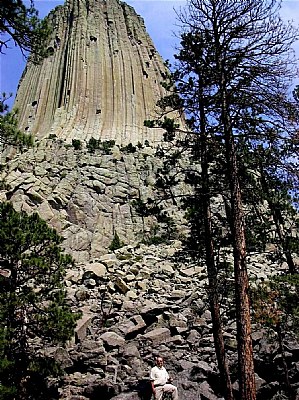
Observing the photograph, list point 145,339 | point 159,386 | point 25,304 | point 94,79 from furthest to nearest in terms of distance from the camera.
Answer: point 94,79
point 145,339
point 25,304
point 159,386

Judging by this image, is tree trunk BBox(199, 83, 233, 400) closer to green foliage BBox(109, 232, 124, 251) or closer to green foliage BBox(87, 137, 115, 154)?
green foliage BBox(109, 232, 124, 251)

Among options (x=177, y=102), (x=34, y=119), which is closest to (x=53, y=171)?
(x=34, y=119)

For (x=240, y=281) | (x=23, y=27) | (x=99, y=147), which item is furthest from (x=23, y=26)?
(x=99, y=147)

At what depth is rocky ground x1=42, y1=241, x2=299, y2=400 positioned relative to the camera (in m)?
11.7

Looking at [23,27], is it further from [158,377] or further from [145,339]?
[145,339]

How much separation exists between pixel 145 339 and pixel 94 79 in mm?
52508

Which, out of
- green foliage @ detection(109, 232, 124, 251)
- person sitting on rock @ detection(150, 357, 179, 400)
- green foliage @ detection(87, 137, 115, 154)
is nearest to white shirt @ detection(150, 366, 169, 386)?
person sitting on rock @ detection(150, 357, 179, 400)

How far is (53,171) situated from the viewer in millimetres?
38906

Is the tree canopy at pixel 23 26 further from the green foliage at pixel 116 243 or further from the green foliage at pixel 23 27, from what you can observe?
the green foliage at pixel 116 243

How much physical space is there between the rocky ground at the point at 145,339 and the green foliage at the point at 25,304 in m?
1.86

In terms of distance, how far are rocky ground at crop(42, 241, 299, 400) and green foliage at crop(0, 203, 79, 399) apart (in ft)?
6.12

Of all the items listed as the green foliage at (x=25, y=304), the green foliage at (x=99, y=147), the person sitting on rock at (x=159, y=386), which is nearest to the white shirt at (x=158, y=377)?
the person sitting on rock at (x=159, y=386)

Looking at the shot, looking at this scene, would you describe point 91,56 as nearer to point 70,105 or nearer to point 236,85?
point 70,105

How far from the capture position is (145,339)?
51.7ft
